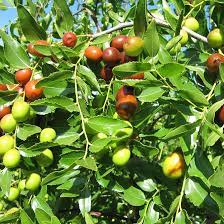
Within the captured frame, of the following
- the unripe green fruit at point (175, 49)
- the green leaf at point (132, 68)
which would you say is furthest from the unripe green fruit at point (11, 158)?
the unripe green fruit at point (175, 49)

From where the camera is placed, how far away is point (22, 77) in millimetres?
1818

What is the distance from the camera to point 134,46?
162 cm

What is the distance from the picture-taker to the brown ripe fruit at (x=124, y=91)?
5.42 feet

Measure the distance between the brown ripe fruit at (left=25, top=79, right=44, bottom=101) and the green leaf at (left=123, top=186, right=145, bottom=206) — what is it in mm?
551

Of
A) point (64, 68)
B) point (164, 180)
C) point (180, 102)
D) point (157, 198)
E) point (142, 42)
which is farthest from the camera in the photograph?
point (164, 180)

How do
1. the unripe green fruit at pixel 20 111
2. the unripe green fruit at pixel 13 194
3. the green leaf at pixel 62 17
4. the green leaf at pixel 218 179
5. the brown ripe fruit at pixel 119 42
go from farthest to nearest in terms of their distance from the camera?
1. the unripe green fruit at pixel 13 194
2. the green leaf at pixel 62 17
3. the brown ripe fruit at pixel 119 42
4. the unripe green fruit at pixel 20 111
5. the green leaf at pixel 218 179

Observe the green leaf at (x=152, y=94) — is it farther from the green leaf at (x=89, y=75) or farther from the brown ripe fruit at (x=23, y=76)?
the brown ripe fruit at (x=23, y=76)

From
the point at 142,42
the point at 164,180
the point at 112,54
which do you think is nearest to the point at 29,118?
the point at 112,54

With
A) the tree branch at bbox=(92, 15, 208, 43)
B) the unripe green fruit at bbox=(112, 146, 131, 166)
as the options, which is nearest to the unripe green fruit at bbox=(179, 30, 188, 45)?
the tree branch at bbox=(92, 15, 208, 43)

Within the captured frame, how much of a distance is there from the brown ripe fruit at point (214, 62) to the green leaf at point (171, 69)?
182 mm

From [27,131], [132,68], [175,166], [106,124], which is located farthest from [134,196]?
[132,68]

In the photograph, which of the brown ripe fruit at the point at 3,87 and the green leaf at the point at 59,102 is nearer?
the green leaf at the point at 59,102

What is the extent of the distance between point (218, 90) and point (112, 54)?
17.3 inches

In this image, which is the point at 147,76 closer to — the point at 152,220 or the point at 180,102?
the point at 180,102
